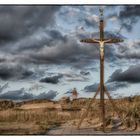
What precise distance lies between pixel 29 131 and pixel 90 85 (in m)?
0.76

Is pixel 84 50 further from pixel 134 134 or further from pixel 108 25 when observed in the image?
pixel 134 134

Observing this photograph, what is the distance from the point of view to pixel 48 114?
5719 mm

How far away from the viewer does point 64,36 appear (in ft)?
18.9

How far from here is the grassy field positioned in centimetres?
570

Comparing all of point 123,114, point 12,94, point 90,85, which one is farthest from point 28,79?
point 123,114

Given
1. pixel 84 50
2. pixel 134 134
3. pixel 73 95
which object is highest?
pixel 84 50

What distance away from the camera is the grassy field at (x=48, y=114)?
5.70m

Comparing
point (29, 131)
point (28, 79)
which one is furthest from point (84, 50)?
point (29, 131)

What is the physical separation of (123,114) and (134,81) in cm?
35

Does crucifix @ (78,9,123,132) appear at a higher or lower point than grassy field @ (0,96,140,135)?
higher

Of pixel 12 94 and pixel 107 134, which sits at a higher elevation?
pixel 12 94

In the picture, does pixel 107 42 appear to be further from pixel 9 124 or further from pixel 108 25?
pixel 9 124

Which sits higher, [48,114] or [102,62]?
[102,62]

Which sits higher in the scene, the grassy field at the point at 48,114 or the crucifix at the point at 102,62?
the crucifix at the point at 102,62
